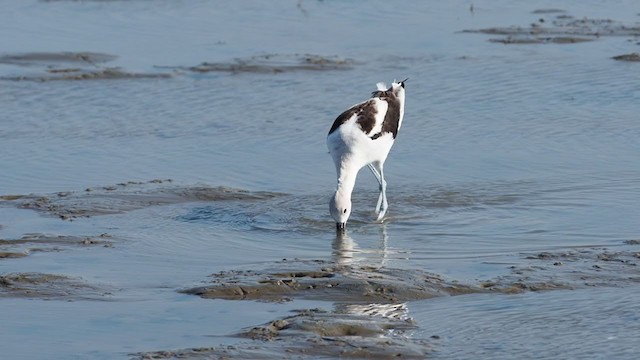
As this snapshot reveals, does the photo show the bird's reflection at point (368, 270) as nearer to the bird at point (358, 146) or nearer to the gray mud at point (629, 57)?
the bird at point (358, 146)

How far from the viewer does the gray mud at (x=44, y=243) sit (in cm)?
957

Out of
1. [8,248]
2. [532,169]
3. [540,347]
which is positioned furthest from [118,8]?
[540,347]

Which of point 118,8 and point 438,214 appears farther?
point 118,8

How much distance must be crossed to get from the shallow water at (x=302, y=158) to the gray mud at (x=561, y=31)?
343 millimetres

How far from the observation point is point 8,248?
964 cm

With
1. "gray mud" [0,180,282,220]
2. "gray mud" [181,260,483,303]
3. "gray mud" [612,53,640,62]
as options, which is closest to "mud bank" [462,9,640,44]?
"gray mud" [612,53,640,62]

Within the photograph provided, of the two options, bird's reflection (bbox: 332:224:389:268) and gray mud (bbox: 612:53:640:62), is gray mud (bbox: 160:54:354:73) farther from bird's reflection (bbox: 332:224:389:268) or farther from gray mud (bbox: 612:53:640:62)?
bird's reflection (bbox: 332:224:389:268)

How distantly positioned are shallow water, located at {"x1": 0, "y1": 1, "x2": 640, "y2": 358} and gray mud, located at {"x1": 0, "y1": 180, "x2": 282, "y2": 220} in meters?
0.08

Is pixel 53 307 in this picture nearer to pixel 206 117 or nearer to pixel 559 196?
pixel 559 196

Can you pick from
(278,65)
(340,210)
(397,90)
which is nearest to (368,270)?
(340,210)

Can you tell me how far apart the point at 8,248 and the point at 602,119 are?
6706 millimetres

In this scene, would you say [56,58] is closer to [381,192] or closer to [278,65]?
[278,65]

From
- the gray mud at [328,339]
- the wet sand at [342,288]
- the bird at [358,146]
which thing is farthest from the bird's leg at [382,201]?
the gray mud at [328,339]

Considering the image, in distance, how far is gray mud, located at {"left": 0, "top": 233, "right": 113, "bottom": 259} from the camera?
31.4 feet
